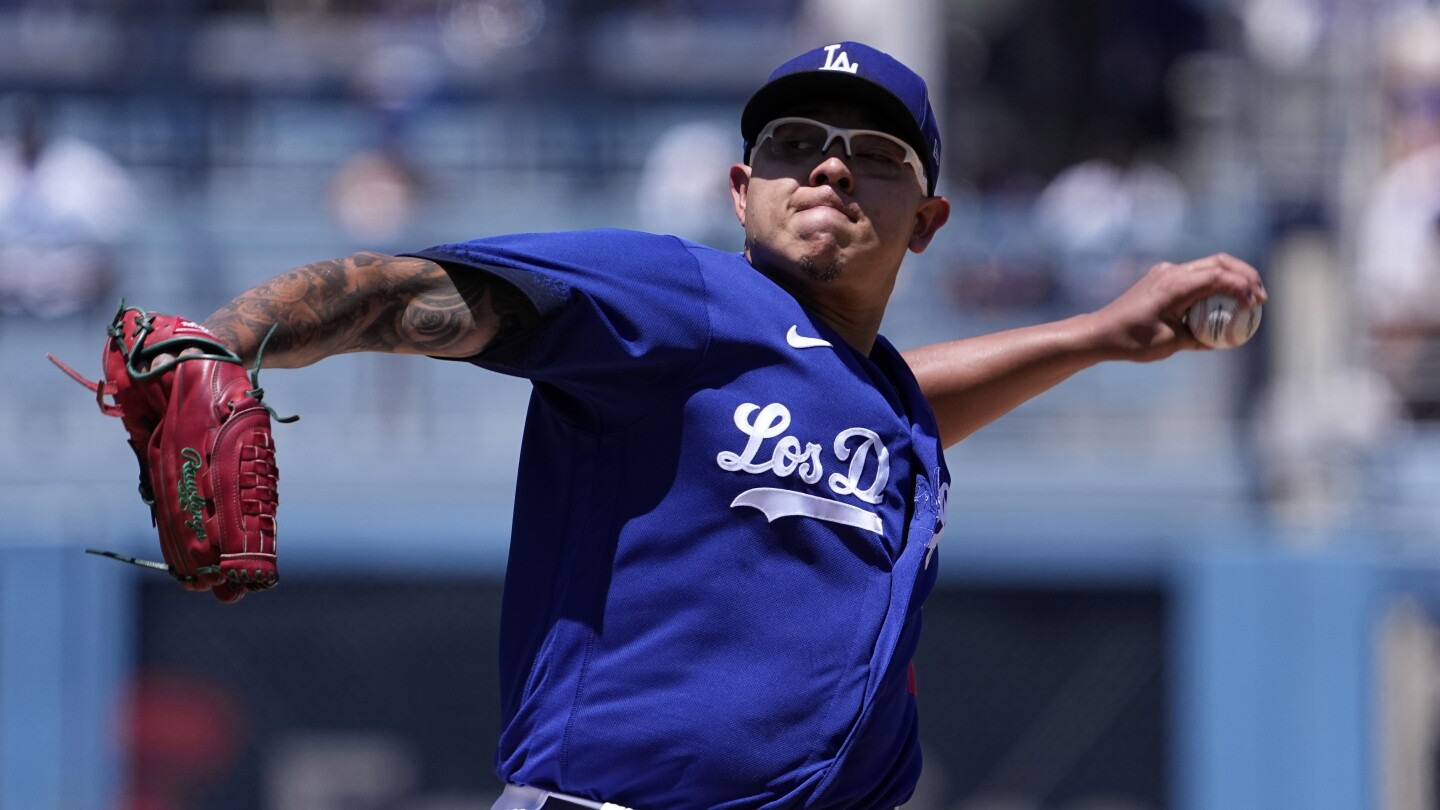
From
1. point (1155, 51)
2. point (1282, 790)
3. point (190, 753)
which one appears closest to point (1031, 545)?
point (1282, 790)

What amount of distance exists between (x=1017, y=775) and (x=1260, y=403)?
215cm

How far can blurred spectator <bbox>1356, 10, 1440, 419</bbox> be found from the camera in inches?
347

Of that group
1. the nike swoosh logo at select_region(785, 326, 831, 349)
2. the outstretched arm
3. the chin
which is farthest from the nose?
the outstretched arm

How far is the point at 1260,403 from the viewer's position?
869cm

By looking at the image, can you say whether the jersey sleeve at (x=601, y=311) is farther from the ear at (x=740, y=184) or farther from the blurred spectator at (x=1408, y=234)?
the blurred spectator at (x=1408, y=234)

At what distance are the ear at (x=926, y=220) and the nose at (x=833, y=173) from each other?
203mm

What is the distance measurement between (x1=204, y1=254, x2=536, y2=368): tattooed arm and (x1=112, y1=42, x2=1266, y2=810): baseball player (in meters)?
0.01

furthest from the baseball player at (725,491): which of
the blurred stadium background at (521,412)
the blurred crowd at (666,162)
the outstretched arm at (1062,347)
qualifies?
the blurred crowd at (666,162)

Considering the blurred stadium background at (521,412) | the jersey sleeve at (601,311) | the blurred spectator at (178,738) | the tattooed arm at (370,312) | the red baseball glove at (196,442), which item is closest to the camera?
the red baseball glove at (196,442)

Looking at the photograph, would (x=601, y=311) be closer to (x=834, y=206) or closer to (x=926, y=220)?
(x=834, y=206)

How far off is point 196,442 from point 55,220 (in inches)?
282

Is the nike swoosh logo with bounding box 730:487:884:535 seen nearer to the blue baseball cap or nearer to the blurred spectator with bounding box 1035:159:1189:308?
the blue baseball cap

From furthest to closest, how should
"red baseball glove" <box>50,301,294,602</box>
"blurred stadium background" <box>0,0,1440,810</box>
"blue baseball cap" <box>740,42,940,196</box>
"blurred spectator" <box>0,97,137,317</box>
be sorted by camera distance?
"blurred spectator" <box>0,97,137,317</box> → "blurred stadium background" <box>0,0,1440,810</box> → "blue baseball cap" <box>740,42,940,196</box> → "red baseball glove" <box>50,301,294,602</box>

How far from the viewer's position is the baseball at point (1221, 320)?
3281mm
